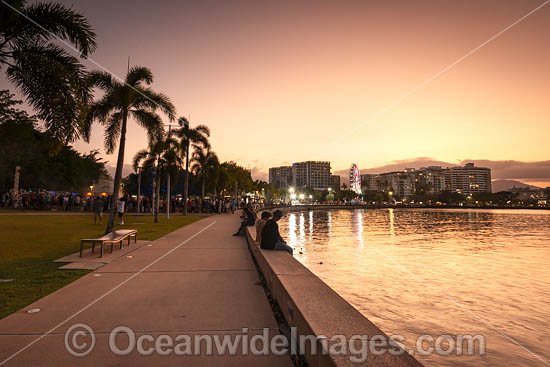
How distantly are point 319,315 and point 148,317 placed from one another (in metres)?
2.73

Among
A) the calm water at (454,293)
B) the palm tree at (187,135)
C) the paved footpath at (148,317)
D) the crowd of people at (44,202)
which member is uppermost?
the palm tree at (187,135)

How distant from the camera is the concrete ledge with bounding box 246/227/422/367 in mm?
2607

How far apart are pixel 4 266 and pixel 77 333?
609cm

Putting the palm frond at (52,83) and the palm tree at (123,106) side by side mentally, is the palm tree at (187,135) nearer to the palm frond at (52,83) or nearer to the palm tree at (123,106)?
the palm tree at (123,106)

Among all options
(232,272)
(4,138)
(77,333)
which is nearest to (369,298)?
(232,272)

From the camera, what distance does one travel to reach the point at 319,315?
351 cm

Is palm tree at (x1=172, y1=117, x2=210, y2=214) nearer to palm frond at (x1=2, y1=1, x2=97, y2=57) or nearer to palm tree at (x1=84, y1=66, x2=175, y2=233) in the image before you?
palm tree at (x1=84, y1=66, x2=175, y2=233)

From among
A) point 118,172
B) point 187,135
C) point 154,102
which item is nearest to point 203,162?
point 187,135

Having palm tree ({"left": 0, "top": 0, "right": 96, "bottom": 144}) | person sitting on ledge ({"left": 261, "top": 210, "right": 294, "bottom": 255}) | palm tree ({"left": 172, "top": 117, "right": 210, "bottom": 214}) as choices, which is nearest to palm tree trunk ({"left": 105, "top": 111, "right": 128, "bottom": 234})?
palm tree ({"left": 0, "top": 0, "right": 96, "bottom": 144})

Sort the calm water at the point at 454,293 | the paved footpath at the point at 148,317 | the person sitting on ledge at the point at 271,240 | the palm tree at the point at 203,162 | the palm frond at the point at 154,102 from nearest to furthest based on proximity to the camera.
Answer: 1. the paved footpath at the point at 148,317
2. the calm water at the point at 454,293
3. the person sitting on ledge at the point at 271,240
4. the palm frond at the point at 154,102
5. the palm tree at the point at 203,162

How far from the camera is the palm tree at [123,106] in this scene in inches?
632

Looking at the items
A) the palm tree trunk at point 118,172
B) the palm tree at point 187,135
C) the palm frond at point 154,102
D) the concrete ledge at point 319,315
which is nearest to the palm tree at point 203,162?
the palm tree at point 187,135

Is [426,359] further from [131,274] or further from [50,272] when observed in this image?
[50,272]

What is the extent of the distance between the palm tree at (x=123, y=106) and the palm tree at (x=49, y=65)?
18.7 feet
